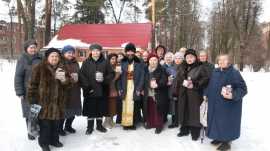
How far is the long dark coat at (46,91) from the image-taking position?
212 inches

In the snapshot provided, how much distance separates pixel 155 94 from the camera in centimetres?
698

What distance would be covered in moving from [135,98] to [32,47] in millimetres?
2182

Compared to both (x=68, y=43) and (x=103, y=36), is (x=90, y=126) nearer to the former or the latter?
(x=68, y=43)

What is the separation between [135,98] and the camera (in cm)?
689

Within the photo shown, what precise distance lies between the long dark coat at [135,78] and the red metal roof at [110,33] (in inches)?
→ 921

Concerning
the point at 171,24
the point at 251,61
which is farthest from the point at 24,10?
the point at 251,61

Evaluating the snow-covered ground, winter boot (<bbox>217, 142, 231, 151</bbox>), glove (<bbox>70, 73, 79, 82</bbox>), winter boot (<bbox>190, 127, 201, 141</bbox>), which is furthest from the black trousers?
winter boot (<bbox>217, 142, 231, 151</bbox>)

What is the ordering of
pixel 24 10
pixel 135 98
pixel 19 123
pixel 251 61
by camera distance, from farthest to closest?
pixel 251 61 → pixel 24 10 → pixel 19 123 → pixel 135 98

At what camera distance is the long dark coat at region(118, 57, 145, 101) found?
22.5 ft

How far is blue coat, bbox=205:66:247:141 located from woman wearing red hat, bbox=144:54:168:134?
136 centimetres

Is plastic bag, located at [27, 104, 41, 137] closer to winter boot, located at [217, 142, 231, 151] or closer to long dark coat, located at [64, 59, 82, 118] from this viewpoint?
long dark coat, located at [64, 59, 82, 118]

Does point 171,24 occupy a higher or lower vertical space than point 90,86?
higher

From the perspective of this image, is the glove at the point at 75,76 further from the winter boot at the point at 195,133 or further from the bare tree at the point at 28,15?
the bare tree at the point at 28,15

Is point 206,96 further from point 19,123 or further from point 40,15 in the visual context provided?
point 40,15
